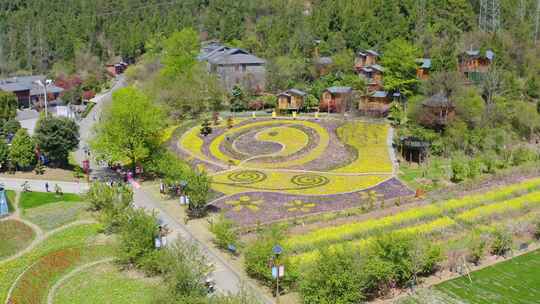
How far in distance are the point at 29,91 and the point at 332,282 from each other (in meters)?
83.5

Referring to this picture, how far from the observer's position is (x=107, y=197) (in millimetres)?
47500

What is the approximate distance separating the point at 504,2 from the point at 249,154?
209 feet

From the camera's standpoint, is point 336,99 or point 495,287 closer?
point 495,287

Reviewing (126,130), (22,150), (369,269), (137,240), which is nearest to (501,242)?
(369,269)

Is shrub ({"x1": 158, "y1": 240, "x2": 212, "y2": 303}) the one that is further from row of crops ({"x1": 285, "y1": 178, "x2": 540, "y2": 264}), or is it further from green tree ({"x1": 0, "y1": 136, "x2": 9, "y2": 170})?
green tree ({"x1": 0, "y1": 136, "x2": 9, "y2": 170})

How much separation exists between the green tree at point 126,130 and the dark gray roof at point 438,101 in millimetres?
31592

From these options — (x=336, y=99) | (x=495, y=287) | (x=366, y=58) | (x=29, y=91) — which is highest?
(x=366, y=58)

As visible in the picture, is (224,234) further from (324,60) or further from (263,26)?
(263,26)

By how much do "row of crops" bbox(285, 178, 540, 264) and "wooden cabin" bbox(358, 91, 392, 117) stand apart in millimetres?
27826

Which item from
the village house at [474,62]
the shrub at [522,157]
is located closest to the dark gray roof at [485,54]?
the village house at [474,62]

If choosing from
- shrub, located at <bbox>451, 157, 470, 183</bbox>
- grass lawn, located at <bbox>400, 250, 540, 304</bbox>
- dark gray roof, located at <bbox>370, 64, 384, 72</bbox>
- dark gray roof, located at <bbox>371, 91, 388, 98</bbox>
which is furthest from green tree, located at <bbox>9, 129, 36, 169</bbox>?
dark gray roof, located at <bbox>370, 64, 384, 72</bbox>

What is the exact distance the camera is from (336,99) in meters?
82.1

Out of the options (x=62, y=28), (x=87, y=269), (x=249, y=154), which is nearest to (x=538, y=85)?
(x=249, y=154)

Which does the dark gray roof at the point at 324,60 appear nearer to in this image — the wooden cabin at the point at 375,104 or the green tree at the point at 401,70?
the green tree at the point at 401,70
